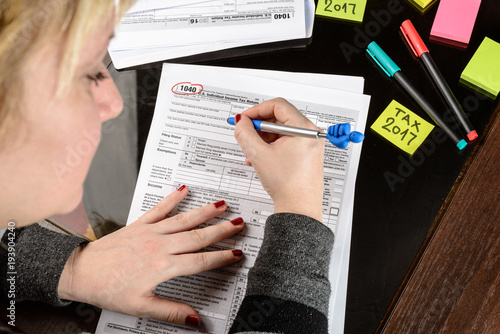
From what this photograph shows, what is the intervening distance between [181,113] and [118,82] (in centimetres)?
13

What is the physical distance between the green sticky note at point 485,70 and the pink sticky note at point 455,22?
0.10ft

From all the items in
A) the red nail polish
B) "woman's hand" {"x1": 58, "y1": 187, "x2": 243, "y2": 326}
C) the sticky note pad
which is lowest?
"woman's hand" {"x1": 58, "y1": 187, "x2": 243, "y2": 326}

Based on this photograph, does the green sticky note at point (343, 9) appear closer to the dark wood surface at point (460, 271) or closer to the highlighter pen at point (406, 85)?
the highlighter pen at point (406, 85)

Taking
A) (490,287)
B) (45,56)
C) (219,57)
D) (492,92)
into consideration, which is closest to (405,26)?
(492,92)

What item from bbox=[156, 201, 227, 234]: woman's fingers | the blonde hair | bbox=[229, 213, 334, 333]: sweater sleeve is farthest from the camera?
bbox=[156, 201, 227, 234]: woman's fingers

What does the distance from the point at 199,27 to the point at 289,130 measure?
0.26 metres

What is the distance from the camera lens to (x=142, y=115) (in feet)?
2.18

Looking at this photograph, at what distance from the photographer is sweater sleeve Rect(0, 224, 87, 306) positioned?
0.57m

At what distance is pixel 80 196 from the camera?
0.55 metres

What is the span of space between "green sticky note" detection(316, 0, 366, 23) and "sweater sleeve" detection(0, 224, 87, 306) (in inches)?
19.9

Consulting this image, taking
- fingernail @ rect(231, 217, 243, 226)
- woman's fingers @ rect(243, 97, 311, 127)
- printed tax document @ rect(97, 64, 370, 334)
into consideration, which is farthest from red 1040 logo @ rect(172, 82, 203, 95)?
fingernail @ rect(231, 217, 243, 226)

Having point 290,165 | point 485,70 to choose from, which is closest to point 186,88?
point 290,165

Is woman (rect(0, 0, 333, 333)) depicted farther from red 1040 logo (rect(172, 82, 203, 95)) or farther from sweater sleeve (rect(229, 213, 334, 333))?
red 1040 logo (rect(172, 82, 203, 95))

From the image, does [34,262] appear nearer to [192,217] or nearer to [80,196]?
[80,196]
